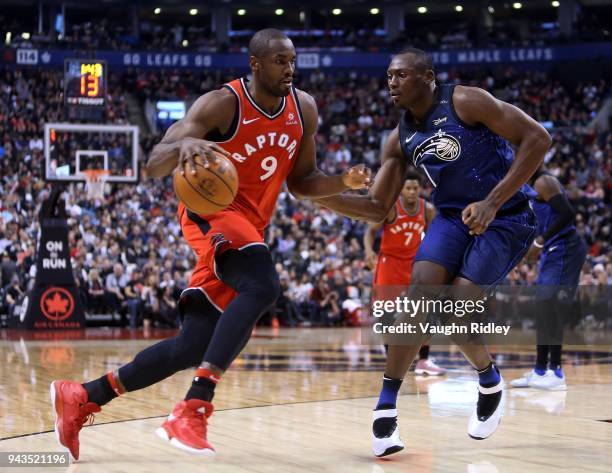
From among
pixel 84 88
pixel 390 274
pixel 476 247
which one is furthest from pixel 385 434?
pixel 84 88

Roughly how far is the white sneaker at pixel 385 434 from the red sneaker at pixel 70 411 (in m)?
1.35

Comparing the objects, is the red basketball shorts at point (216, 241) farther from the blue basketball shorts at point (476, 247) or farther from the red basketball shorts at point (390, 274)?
the red basketball shorts at point (390, 274)

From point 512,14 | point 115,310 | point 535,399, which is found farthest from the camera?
point 512,14

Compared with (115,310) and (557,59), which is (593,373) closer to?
(115,310)

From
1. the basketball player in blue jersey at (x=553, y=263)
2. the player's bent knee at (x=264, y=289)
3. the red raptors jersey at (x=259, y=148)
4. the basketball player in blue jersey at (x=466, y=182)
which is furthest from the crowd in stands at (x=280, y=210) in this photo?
the player's bent knee at (x=264, y=289)

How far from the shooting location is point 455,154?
488cm

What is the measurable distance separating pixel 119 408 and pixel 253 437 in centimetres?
146

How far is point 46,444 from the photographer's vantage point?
15.2ft

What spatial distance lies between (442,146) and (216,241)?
1.36 metres

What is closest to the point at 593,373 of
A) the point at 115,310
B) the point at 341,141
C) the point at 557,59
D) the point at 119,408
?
the point at 119,408

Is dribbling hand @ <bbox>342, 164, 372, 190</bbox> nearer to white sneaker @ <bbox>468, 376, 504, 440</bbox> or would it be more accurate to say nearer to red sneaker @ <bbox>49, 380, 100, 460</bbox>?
white sneaker @ <bbox>468, 376, 504, 440</bbox>

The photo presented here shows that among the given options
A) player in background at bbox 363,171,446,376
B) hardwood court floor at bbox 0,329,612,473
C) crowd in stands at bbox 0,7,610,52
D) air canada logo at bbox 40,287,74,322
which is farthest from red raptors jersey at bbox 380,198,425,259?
crowd in stands at bbox 0,7,610,52

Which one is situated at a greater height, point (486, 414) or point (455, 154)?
point (455, 154)

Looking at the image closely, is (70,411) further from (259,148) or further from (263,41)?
(263,41)
